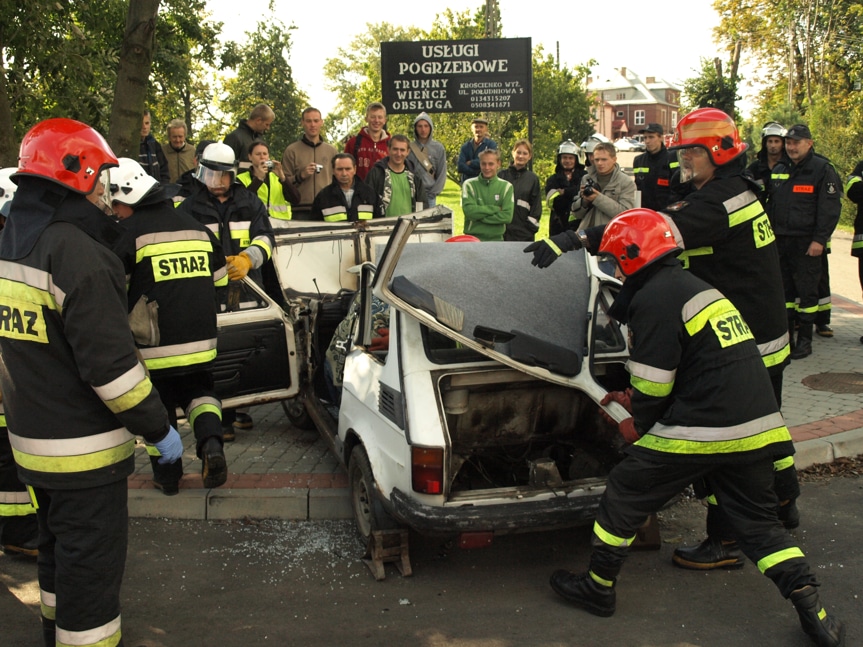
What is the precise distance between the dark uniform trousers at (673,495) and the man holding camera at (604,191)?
3809 millimetres

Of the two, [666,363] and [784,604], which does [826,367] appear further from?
[666,363]

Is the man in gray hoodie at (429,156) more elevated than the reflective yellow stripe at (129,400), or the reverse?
the man in gray hoodie at (429,156)

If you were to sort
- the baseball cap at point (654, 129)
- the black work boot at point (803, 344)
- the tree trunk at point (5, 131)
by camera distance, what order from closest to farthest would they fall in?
the black work boot at point (803, 344) < the tree trunk at point (5, 131) < the baseball cap at point (654, 129)

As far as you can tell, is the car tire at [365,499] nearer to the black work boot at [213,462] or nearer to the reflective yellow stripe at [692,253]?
the black work boot at [213,462]

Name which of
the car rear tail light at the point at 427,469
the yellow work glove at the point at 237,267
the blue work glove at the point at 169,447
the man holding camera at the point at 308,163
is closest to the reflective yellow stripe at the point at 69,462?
the blue work glove at the point at 169,447

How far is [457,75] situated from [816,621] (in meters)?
9.59

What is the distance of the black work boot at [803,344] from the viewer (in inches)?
312

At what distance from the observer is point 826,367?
7.60m

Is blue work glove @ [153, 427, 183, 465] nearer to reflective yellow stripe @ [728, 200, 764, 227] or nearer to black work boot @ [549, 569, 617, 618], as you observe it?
black work boot @ [549, 569, 617, 618]

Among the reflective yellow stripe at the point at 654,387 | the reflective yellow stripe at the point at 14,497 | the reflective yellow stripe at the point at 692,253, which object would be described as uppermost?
the reflective yellow stripe at the point at 692,253

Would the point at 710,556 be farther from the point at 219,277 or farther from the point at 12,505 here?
the point at 12,505

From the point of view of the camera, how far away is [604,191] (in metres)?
7.51

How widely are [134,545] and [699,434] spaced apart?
10.6 feet

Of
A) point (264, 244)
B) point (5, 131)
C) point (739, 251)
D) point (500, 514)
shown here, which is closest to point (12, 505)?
point (264, 244)
